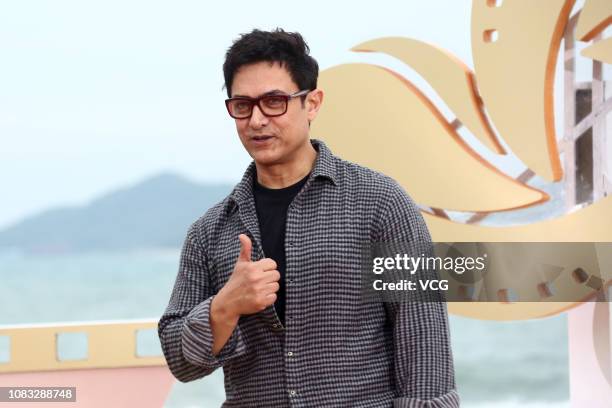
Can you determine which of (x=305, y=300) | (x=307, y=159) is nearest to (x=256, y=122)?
(x=307, y=159)

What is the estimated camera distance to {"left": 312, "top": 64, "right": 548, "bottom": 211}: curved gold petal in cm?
284

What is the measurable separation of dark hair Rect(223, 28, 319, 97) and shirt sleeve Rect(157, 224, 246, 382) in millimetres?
300

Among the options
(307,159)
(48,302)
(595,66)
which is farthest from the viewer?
(48,302)

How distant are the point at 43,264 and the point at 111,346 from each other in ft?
41.2

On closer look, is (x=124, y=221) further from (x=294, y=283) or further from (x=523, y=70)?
(x=294, y=283)

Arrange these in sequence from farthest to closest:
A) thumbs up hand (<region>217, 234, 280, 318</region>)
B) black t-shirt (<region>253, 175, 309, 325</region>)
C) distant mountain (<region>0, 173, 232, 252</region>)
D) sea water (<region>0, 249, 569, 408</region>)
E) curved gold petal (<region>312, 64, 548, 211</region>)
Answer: distant mountain (<region>0, 173, 232, 252</region>), sea water (<region>0, 249, 569, 408</region>), curved gold petal (<region>312, 64, 548, 211</region>), black t-shirt (<region>253, 175, 309, 325</region>), thumbs up hand (<region>217, 234, 280, 318</region>)

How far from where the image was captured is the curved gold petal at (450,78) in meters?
2.85

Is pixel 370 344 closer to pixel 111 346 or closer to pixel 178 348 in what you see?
pixel 178 348

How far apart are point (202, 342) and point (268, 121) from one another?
14.8 inches

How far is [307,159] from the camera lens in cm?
162

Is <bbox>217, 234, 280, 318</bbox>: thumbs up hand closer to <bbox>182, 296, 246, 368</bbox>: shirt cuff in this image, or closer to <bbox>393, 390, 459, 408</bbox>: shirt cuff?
<bbox>182, 296, 246, 368</bbox>: shirt cuff

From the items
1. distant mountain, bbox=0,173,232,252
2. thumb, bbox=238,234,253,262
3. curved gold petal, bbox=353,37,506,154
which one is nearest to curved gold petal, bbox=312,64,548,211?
curved gold petal, bbox=353,37,506,154

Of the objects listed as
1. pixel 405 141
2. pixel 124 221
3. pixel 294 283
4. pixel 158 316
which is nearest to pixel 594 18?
pixel 405 141

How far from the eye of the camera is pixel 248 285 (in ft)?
4.69
